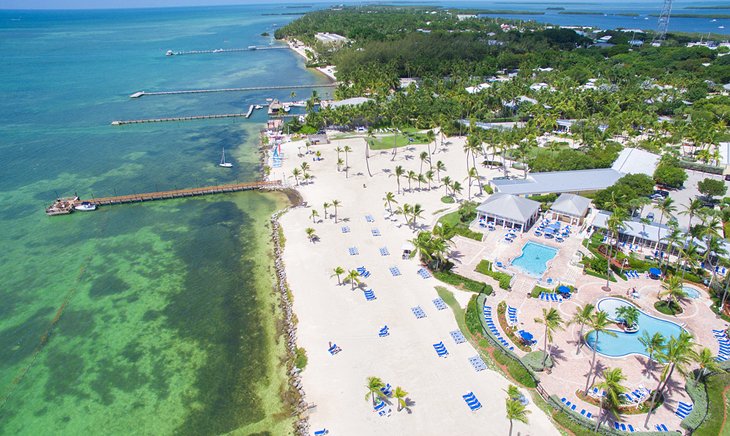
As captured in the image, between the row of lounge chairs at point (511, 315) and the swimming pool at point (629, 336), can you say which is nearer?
the swimming pool at point (629, 336)

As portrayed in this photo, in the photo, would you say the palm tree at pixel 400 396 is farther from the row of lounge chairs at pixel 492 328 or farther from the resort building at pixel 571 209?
the resort building at pixel 571 209

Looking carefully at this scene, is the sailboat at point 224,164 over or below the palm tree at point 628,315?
over

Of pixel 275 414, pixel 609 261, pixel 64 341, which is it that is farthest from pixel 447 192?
pixel 64 341

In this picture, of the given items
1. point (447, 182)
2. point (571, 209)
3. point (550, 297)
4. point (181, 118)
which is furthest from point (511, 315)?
point (181, 118)

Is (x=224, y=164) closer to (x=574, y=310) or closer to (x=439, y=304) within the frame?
(x=439, y=304)

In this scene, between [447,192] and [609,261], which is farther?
[447,192]

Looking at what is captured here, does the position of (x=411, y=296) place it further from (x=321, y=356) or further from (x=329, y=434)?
(x=329, y=434)

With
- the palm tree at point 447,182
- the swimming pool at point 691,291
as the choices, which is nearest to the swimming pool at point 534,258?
the swimming pool at point 691,291
